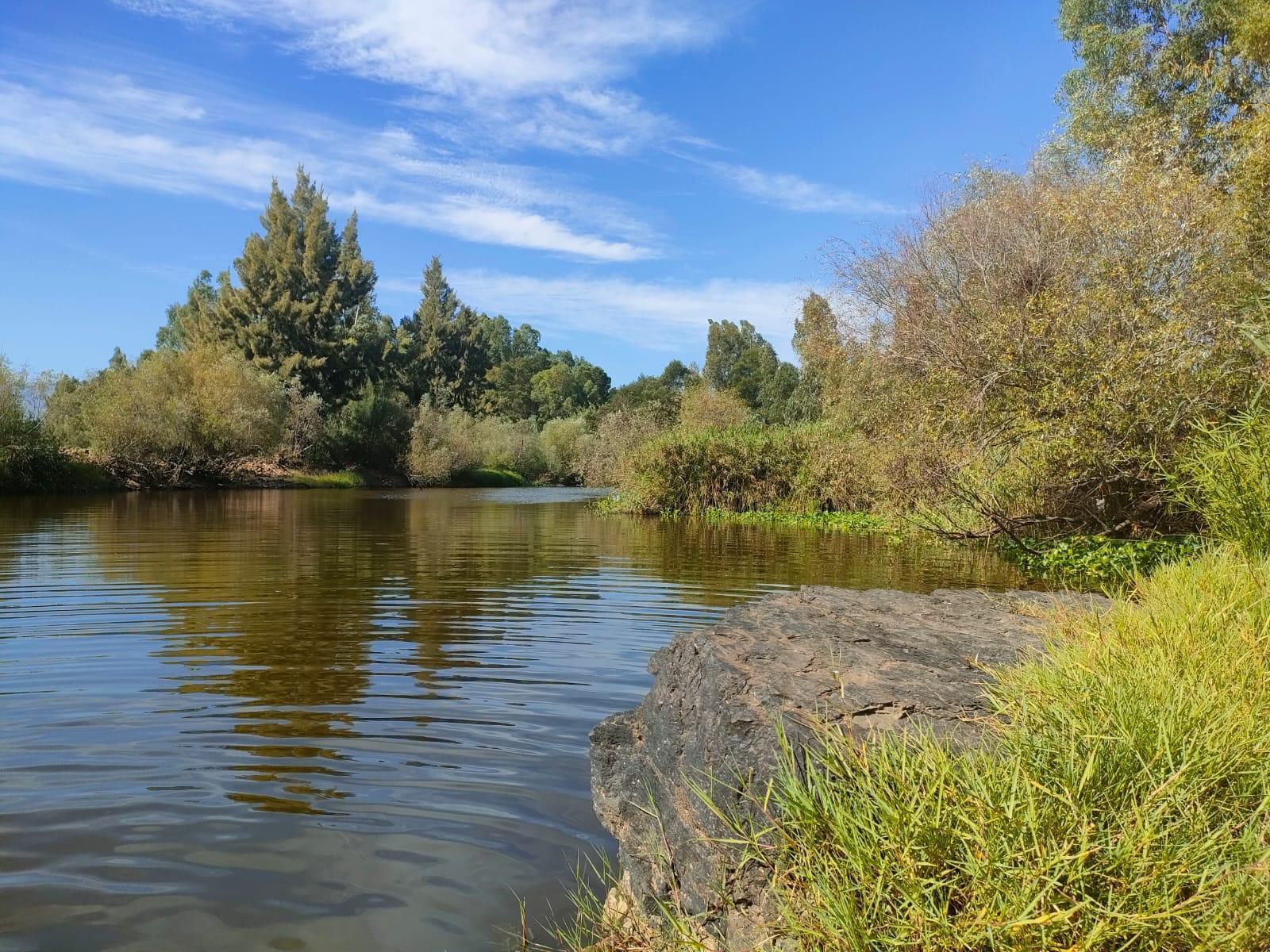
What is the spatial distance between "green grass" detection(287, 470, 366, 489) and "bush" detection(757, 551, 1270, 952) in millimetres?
51435

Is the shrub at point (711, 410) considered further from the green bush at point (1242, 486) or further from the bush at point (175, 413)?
the green bush at point (1242, 486)

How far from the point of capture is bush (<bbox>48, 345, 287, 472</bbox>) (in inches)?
1527

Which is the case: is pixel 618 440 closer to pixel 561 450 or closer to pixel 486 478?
pixel 486 478

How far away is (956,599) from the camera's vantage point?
496cm

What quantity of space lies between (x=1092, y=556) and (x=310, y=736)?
10648mm

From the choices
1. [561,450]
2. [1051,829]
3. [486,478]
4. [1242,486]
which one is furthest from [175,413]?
[1051,829]

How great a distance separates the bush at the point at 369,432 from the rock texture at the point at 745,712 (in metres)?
53.9

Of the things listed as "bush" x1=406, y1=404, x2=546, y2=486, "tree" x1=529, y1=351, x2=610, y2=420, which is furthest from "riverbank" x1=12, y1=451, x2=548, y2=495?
"tree" x1=529, y1=351, x2=610, y2=420

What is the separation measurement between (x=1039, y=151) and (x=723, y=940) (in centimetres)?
2293

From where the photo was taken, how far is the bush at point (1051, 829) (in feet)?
5.93

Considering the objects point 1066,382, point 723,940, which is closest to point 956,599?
point 723,940

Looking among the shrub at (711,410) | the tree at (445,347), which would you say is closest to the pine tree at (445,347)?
the tree at (445,347)

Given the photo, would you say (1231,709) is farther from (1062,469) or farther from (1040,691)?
(1062,469)

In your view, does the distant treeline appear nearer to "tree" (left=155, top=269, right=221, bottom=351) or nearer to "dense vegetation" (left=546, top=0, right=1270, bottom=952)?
"tree" (left=155, top=269, right=221, bottom=351)
